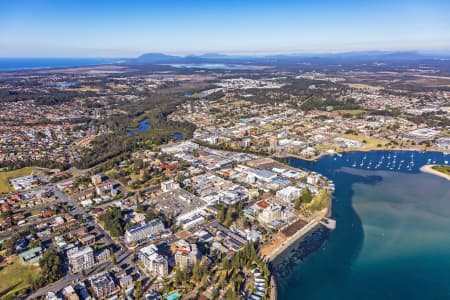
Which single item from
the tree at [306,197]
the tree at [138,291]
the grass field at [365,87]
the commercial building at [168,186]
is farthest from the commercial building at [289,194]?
the grass field at [365,87]

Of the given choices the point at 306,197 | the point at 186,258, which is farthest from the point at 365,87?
the point at 186,258

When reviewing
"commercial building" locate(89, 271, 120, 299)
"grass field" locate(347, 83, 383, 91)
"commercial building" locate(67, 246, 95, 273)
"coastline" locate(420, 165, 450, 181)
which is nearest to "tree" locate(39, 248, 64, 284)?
"commercial building" locate(67, 246, 95, 273)

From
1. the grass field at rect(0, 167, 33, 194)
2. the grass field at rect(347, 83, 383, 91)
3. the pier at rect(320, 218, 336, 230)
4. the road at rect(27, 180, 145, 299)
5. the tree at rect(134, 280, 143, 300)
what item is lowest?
the pier at rect(320, 218, 336, 230)

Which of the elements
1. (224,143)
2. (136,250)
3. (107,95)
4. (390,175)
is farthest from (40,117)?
(390,175)

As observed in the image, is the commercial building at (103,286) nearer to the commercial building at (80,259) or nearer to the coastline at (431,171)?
the commercial building at (80,259)

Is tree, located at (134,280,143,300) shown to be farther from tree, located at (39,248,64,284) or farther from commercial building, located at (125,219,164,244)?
tree, located at (39,248,64,284)

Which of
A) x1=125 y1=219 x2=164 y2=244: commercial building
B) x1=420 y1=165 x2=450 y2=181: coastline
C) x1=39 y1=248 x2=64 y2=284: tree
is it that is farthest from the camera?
x1=420 y1=165 x2=450 y2=181: coastline

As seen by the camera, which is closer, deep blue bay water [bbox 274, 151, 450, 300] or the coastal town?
the coastal town
